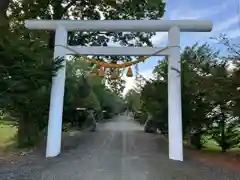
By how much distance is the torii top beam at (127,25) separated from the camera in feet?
27.4

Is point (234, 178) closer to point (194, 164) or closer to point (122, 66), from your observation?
point (194, 164)

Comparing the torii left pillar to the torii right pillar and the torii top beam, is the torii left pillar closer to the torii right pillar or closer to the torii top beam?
the torii top beam

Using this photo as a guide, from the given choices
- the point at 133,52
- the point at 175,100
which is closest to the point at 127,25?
the point at 133,52

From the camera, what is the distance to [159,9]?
472 inches

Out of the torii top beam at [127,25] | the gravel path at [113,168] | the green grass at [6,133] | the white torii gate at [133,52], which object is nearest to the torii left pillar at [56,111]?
the white torii gate at [133,52]

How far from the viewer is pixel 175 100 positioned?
27.0 feet

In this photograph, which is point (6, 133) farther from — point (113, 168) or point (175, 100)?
point (113, 168)

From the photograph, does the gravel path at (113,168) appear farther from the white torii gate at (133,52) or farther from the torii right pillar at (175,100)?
the white torii gate at (133,52)

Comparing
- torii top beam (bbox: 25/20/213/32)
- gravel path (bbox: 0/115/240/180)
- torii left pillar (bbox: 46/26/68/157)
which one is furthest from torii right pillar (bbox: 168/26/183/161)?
torii left pillar (bbox: 46/26/68/157)

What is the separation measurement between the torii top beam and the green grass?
11.5 ft

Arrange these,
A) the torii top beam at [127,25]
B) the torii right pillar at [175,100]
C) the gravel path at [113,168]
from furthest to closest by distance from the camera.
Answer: the torii top beam at [127,25] → the torii right pillar at [175,100] → the gravel path at [113,168]

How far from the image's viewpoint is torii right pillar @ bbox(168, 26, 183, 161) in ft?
26.9

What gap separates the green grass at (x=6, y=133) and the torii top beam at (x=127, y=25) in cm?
352

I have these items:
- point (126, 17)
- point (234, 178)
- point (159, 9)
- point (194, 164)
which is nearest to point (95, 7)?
point (126, 17)
